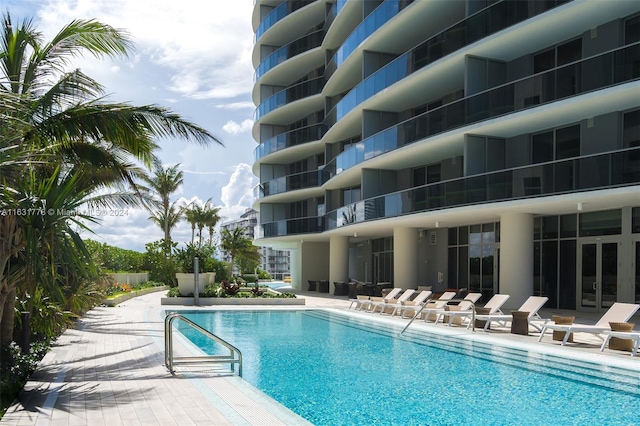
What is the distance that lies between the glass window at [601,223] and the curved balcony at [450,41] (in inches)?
275

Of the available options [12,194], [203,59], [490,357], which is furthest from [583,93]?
[12,194]

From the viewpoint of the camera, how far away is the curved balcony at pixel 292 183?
37375mm

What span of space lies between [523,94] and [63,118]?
14489 millimetres

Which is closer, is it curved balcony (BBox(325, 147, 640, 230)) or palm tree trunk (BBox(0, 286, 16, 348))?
palm tree trunk (BBox(0, 286, 16, 348))

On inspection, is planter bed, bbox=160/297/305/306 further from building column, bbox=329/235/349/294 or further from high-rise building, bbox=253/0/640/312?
building column, bbox=329/235/349/294

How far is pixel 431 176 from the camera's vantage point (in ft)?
87.8

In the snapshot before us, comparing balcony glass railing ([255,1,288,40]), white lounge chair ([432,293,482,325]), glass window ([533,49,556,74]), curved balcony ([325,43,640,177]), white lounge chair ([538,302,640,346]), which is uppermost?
balcony glass railing ([255,1,288,40])

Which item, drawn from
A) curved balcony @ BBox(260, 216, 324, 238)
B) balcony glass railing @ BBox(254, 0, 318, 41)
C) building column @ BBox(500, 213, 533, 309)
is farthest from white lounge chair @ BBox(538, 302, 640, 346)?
balcony glass railing @ BBox(254, 0, 318, 41)

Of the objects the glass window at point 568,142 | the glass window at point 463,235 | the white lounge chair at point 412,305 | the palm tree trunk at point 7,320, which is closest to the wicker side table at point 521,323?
the white lounge chair at point 412,305

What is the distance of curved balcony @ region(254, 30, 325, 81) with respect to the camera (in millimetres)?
38219

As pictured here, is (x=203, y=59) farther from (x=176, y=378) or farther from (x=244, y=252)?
(x=244, y=252)

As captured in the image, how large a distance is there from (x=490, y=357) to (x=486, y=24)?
1252cm

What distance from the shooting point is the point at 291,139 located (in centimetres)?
3981

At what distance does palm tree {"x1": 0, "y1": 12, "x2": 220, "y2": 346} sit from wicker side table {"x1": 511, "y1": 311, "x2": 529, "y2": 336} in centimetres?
891
